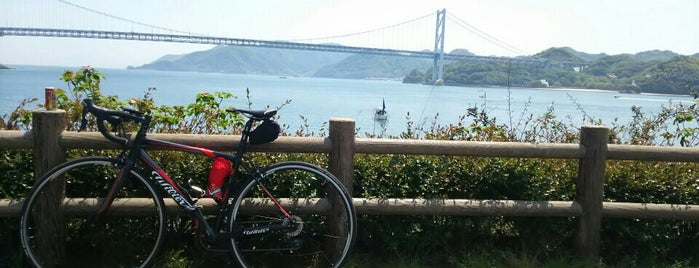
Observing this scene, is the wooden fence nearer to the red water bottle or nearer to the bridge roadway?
the red water bottle

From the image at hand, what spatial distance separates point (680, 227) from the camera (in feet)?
13.3

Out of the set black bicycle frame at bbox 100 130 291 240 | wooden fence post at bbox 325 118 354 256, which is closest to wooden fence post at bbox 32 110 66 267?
black bicycle frame at bbox 100 130 291 240

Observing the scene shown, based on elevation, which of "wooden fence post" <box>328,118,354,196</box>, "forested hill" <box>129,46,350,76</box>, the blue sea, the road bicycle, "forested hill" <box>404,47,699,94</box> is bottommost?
the blue sea

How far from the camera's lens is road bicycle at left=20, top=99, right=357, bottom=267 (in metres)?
3.20

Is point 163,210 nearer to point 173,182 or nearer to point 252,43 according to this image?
point 173,182

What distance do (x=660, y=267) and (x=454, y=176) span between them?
142cm

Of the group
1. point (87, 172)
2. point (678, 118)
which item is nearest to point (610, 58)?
point (678, 118)

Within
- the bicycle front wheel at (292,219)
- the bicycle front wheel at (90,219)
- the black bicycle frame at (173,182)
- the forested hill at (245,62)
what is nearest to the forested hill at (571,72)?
the bicycle front wheel at (292,219)

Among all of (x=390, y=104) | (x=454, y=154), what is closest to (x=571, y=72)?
(x=390, y=104)

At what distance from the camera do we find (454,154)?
361 cm

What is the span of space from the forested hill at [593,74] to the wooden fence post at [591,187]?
25056mm

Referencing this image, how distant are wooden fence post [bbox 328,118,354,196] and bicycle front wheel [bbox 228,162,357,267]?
0.10 metres

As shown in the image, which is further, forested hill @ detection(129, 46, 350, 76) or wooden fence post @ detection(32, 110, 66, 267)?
forested hill @ detection(129, 46, 350, 76)

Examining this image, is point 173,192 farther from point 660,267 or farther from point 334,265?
point 660,267
